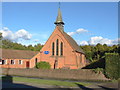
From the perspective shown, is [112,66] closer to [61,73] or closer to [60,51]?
[61,73]

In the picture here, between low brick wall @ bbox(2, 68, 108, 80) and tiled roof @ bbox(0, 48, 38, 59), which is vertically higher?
tiled roof @ bbox(0, 48, 38, 59)

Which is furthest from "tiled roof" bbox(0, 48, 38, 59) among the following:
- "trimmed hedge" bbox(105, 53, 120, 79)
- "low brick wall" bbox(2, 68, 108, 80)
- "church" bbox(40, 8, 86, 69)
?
"trimmed hedge" bbox(105, 53, 120, 79)

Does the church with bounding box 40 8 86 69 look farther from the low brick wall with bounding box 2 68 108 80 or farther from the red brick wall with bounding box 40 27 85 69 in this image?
the low brick wall with bounding box 2 68 108 80

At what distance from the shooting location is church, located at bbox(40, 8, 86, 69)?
1480 inches

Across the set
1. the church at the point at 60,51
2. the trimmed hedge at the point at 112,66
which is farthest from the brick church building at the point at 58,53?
the trimmed hedge at the point at 112,66

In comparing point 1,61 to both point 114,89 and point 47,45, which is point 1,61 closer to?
point 47,45

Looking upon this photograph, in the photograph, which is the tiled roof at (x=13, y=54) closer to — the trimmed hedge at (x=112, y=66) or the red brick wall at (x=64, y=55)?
the red brick wall at (x=64, y=55)

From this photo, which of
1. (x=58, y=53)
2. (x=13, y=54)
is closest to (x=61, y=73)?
(x=58, y=53)

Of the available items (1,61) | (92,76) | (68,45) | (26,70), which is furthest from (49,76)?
(1,61)

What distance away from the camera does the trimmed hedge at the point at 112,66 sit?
72.7 feet

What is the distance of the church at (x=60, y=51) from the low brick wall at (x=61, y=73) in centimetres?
1064

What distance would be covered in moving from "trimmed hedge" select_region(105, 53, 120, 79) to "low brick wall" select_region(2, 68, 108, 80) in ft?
3.71

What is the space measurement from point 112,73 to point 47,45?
21.2 meters

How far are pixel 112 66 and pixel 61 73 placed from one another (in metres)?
7.93
